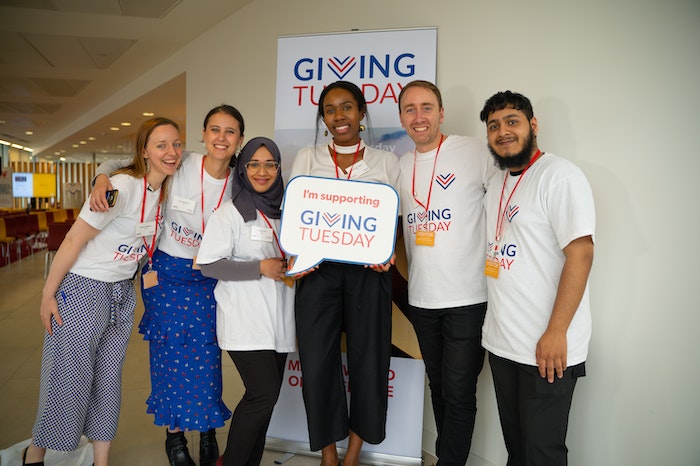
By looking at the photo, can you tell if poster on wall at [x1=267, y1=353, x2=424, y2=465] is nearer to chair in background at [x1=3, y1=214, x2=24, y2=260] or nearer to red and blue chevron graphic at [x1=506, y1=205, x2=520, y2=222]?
red and blue chevron graphic at [x1=506, y1=205, x2=520, y2=222]

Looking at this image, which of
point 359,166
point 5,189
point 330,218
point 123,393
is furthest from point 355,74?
point 5,189

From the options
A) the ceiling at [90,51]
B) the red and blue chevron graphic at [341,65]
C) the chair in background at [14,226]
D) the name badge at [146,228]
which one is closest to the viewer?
the name badge at [146,228]

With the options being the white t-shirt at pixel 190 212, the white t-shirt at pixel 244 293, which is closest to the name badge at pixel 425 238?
the white t-shirt at pixel 244 293

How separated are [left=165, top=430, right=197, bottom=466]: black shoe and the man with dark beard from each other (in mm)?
1649

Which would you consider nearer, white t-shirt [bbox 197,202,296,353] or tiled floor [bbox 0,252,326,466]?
white t-shirt [bbox 197,202,296,353]

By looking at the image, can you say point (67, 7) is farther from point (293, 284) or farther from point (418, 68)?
point (293, 284)

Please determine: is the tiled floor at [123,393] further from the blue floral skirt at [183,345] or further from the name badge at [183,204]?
the name badge at [183,204]

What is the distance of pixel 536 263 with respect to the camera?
5.51 ft

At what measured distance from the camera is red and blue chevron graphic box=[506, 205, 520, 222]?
5.66ft

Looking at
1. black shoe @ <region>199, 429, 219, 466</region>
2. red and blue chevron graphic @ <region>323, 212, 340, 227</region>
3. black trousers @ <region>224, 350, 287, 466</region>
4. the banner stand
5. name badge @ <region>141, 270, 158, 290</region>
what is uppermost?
red and blue chevron graphic @ <region>323, 212, 340, 227</region>

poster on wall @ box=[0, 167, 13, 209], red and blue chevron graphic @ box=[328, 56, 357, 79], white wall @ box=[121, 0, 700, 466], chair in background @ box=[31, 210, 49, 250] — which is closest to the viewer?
white wall @ box=[121, 0, 700, 466]

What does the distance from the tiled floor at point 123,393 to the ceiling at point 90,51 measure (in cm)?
310

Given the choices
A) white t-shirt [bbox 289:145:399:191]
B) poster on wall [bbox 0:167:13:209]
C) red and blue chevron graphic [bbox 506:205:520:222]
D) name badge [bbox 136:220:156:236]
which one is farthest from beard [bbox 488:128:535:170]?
poster on wall [bbox 0:167:13:209]

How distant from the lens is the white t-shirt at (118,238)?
2.05 metres
